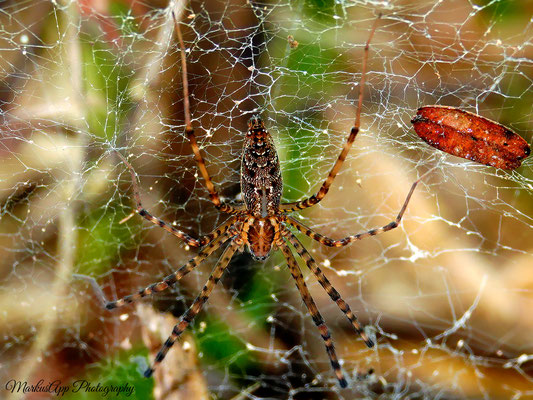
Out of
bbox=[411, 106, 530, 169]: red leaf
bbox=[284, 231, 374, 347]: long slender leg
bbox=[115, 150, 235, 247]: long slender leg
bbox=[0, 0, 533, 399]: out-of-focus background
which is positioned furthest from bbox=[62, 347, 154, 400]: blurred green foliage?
bbox=[411, 106, 530, 169]: red leaf

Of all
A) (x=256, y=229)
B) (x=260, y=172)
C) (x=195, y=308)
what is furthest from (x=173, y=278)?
(x=260, y=172)

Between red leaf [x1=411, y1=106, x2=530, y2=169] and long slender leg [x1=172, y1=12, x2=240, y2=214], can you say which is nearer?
long slender leg [x1=172, y1=12, x2=240, y2=214]

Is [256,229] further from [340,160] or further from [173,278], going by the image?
[340,160]

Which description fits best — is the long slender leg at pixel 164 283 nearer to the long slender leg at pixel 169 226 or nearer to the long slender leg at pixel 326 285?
the long slender leg at pixel 169 226

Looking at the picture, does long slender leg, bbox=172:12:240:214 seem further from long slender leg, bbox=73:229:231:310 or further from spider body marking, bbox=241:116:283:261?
long slender leg, bbox=73:229:231:310

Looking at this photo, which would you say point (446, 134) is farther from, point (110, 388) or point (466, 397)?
point (110, 388)

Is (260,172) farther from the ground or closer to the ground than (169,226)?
farther from the ground
